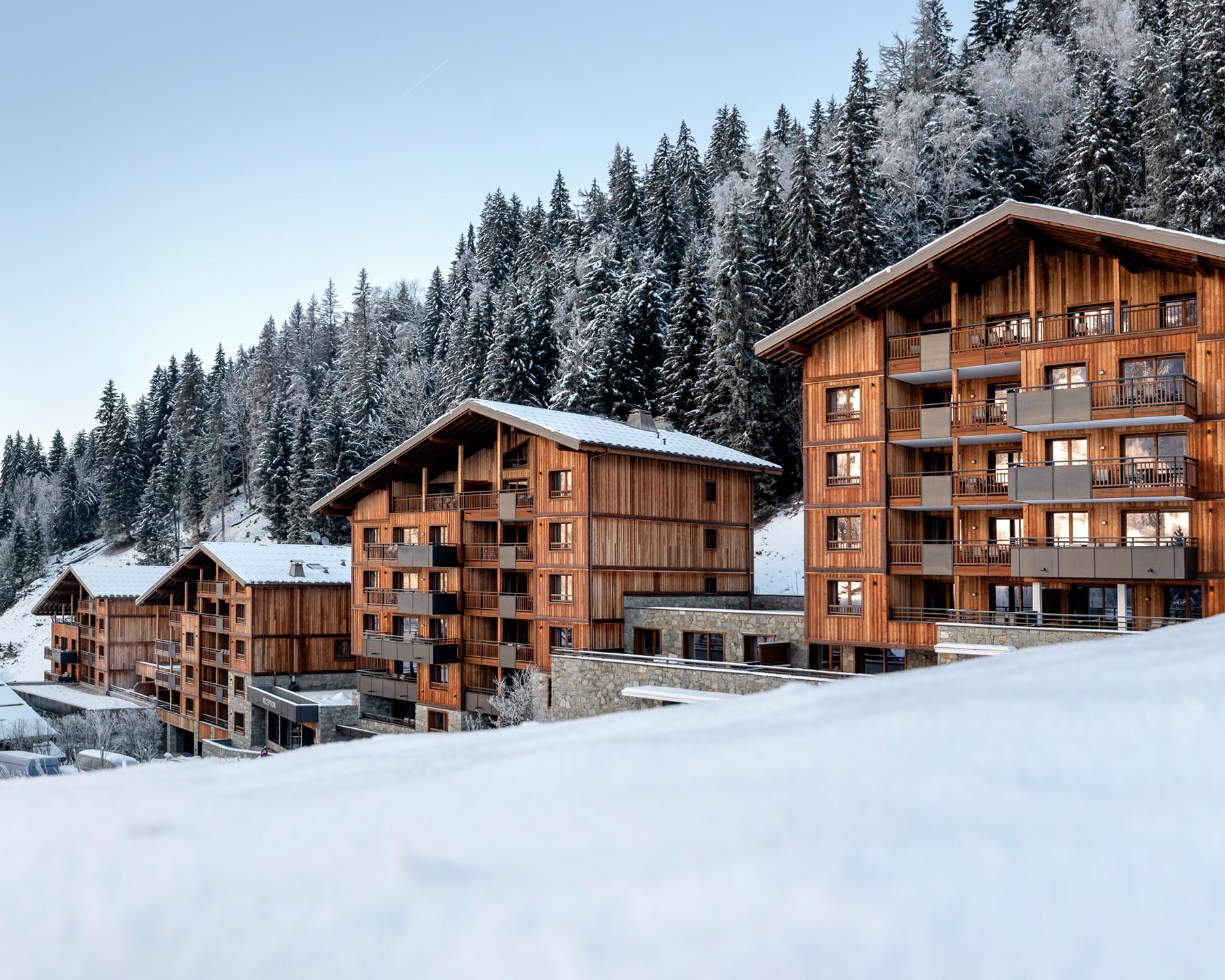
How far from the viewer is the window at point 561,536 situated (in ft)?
106

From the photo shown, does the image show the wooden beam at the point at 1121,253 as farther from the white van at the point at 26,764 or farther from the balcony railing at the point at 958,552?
the white van at the point at 26,764

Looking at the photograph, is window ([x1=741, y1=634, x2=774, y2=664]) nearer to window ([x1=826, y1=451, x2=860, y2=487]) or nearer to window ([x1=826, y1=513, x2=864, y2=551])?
window ([x1=826, y1=513, x2=864, y2=551])

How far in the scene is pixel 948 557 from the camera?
91.4ft

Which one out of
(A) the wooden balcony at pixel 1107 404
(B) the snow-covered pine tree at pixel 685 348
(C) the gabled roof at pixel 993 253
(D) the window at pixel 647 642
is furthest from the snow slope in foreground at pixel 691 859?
(B) the snow-covered pine tree at pixel 685 348

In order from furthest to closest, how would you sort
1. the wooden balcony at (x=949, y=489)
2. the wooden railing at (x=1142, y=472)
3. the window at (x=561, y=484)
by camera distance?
the window at (x=561, y=484) → the wooden balcony at (x=949, y=489) → the wooden railing at (x=1142, y=472)

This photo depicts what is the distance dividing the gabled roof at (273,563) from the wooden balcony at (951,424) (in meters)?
26.2

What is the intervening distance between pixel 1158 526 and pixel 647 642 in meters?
15.8

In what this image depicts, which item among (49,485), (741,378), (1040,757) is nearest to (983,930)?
(1040,757)

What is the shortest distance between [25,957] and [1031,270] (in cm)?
2805

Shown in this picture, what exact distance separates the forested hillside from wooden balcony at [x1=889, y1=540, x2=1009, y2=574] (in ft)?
67.5

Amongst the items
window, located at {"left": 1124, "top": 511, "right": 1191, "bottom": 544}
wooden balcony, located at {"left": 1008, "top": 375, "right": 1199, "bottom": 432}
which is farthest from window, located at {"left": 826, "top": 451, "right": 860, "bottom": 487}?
window, located at {"left": 1124, "top": 511, "right": 1191, "bottom": 544}

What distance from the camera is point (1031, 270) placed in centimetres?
2605

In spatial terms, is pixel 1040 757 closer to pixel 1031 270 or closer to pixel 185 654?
pixel 1031 270

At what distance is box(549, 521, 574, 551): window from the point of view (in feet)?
106
